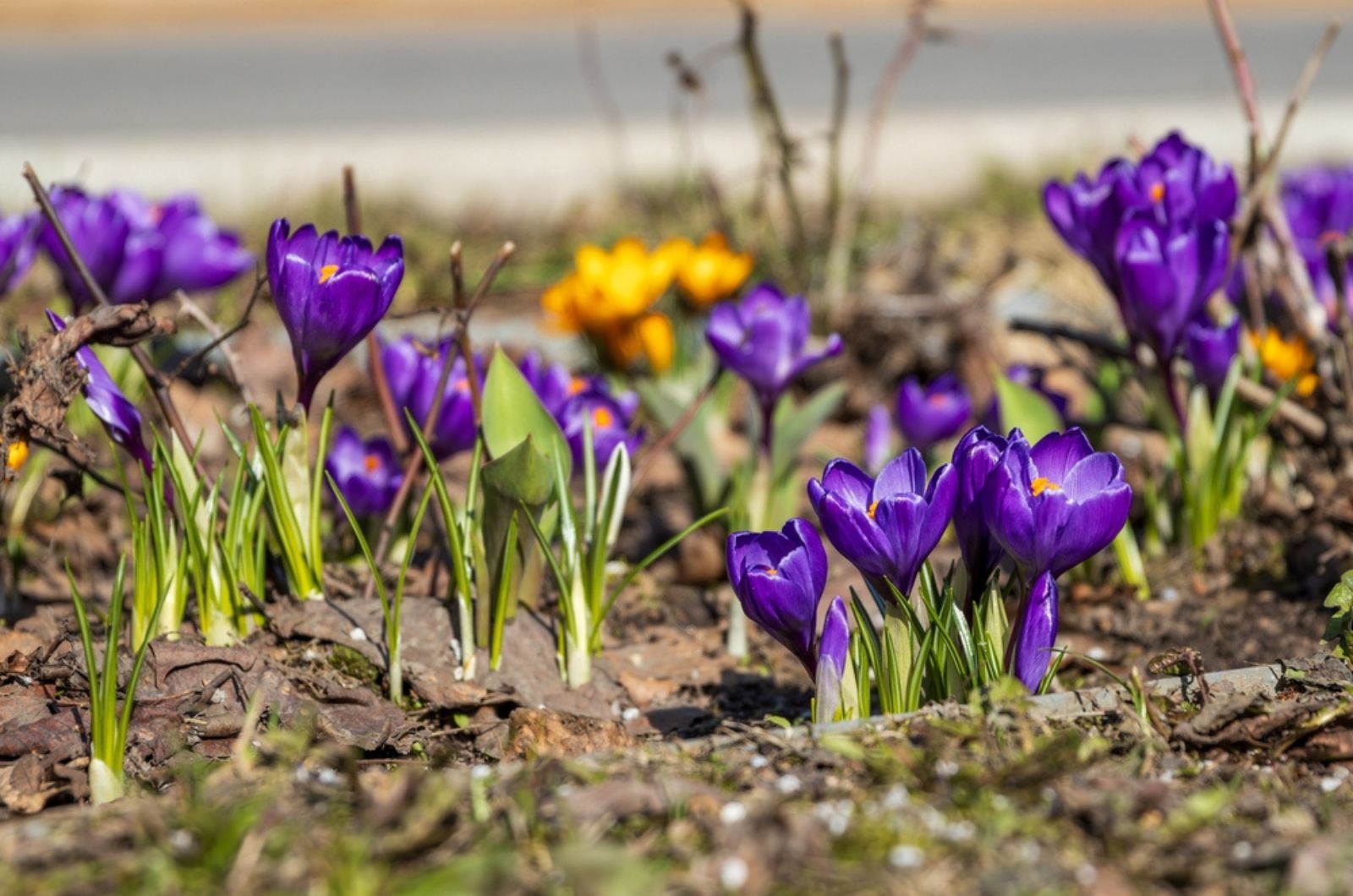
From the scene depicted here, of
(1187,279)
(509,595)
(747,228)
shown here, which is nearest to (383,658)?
(509,595)

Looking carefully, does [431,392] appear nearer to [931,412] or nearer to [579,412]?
[579,412]

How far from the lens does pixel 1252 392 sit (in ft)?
8.63

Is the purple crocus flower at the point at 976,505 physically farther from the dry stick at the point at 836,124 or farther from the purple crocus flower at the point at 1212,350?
the dry stick at the point at 836,124

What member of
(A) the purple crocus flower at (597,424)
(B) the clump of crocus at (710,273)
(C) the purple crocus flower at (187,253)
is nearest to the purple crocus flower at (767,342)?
(A) the purple crocus flower at (597,424)

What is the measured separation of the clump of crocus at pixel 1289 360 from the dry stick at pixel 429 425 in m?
1.44

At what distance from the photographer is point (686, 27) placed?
39.5 ft

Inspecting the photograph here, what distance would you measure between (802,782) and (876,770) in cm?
8

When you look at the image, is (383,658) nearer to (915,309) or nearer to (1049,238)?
(915,309)

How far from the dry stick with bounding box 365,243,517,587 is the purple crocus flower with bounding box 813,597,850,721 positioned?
706mm

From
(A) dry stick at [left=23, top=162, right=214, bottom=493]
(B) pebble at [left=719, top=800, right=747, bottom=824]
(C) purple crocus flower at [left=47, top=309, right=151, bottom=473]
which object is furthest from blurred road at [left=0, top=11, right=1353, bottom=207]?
(B) pebble at [left=719, top=800, right=747, bottom=824]

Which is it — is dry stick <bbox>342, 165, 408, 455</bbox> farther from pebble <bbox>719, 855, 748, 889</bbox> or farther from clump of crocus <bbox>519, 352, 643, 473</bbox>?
pebble <bbox>719, 855, 748, 889</bbox>

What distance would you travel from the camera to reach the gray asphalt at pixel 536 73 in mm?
8531

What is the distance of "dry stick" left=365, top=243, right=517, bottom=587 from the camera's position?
6.97 feet

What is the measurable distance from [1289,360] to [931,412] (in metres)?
0.67
